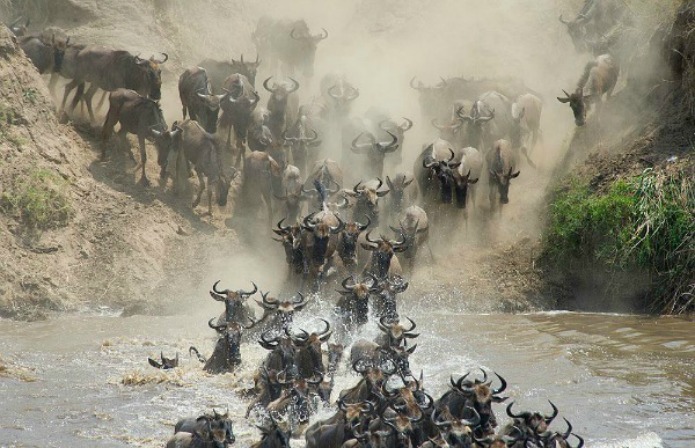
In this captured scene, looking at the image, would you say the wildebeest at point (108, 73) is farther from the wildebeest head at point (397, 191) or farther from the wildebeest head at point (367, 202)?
Answer: the wildebeest head at point (397, 191)

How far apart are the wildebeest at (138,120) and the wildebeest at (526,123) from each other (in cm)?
724

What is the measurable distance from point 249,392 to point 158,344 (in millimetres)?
3146

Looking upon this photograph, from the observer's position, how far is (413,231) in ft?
70.2

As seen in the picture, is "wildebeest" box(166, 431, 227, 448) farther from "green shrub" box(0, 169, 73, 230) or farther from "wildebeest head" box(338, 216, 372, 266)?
"green shrub" box(0, 169, 73, 230)

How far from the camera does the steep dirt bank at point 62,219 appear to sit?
781 inches

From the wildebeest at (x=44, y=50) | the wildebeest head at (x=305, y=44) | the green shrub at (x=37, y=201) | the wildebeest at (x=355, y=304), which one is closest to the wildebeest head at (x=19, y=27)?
the wildebeest at (x=44, y=50)

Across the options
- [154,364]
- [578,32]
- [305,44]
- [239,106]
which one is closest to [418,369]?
[154,364]

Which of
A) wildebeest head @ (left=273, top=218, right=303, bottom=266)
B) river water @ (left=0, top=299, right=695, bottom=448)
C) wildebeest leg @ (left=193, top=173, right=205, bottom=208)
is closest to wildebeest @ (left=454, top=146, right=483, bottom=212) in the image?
river water @ (left=0, top=299, right=695, bottom=448)

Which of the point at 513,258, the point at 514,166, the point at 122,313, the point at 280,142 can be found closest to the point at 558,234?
→ the point at 513,258

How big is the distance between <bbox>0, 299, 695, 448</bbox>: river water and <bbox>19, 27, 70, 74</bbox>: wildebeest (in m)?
6.63

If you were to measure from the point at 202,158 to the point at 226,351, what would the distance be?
7.34 meters

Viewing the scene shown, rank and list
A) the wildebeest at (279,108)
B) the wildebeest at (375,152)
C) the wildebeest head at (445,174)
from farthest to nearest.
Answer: the wildebeest at (279,108) < the wildebeest at (375,152) < the wildebeest head at (445,174)

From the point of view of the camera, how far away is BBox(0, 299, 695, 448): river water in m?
13.7

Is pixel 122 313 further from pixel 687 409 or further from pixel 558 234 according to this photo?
pixel 687 409
